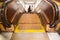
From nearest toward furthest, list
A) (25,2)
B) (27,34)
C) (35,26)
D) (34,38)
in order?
1. (34,38)
2. (27,34)
3. (35,26)
4. (25,2)

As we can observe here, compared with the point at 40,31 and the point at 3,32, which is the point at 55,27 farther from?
the point at 3,32

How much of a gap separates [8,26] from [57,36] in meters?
1.56

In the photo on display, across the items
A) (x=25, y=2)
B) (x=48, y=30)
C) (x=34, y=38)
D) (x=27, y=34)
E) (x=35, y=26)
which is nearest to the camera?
(x=34, y=38)

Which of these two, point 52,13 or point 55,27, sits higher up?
point 52,13

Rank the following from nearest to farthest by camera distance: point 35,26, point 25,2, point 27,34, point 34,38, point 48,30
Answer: point 34,38 → point 27,34 → point 48,30 → point 35,26 → point 25,2

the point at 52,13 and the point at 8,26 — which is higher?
the point at 52,13

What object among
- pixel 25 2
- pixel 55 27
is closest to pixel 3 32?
pixel 55 27

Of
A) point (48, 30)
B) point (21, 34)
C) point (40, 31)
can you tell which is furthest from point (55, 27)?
point (21, 34)

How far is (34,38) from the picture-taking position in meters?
3.39

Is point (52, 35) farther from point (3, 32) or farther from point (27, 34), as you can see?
point (3, 32)

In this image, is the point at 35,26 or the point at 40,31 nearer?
the point at 40,31

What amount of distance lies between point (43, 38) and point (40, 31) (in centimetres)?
51

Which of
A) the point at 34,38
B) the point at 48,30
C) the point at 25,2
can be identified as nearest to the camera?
the point at 34,38

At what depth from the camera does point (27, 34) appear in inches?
143
